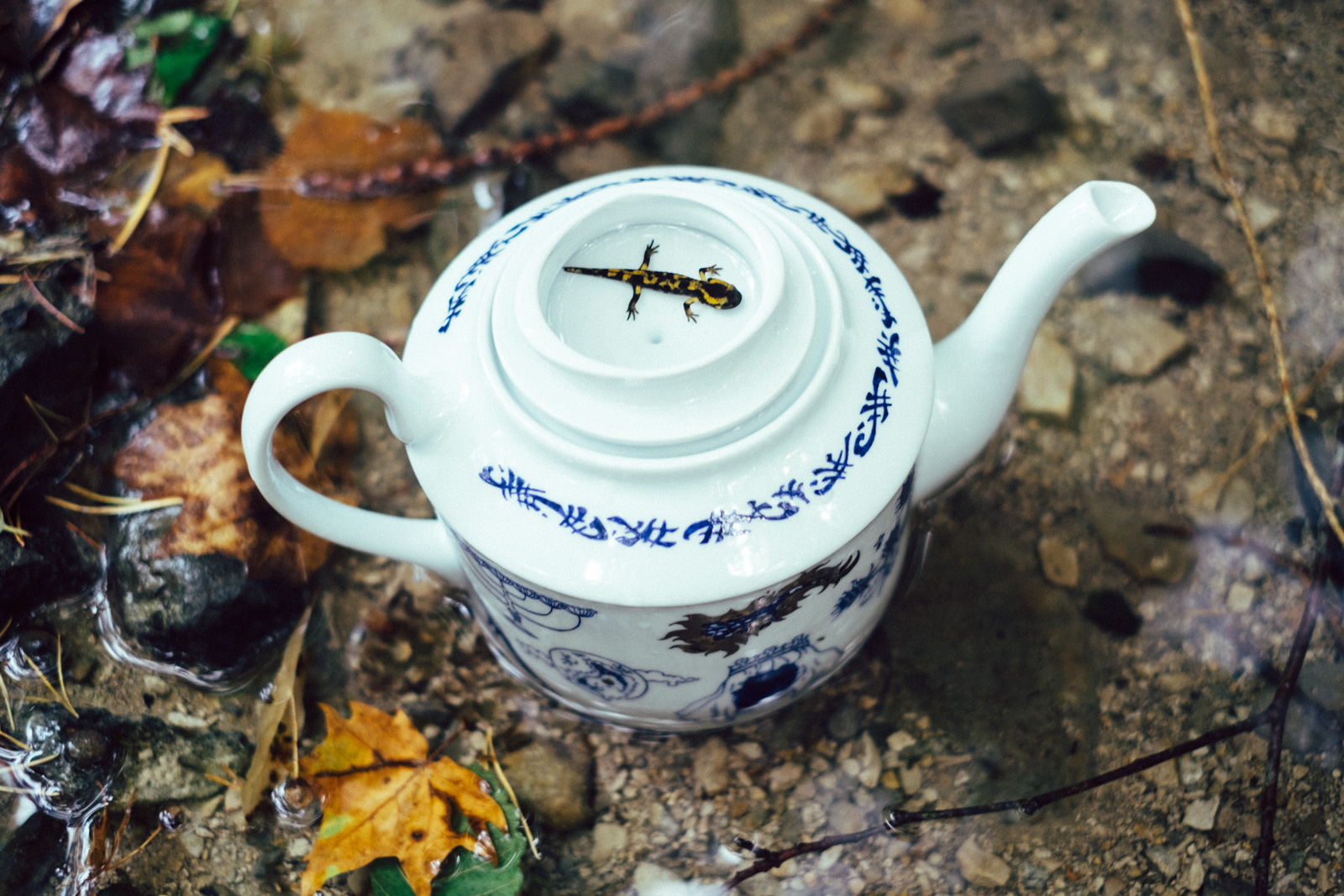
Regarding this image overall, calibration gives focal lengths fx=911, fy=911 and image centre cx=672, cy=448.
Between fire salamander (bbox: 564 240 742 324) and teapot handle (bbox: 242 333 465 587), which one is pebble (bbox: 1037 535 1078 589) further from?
teapot handle (bbox: 242 333 465 587)

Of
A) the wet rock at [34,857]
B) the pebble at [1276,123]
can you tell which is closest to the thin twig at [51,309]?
the wet rock at [34,857]

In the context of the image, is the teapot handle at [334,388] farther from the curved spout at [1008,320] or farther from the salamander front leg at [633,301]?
the curved spout at [1008,320]

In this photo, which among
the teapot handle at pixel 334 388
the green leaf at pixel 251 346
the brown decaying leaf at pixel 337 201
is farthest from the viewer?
the brown decaying leaf at pixel 337 201

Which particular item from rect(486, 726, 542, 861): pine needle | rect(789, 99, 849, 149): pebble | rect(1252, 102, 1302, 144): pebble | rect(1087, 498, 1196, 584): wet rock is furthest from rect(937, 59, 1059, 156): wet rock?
rect(486, 726, 542, 861): pine needle

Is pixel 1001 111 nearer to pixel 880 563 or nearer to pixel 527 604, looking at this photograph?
pixel 880 563

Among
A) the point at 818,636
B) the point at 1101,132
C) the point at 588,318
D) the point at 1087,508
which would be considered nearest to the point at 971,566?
the point at 1087,508

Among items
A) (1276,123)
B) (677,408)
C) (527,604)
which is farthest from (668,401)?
(1276,123)
